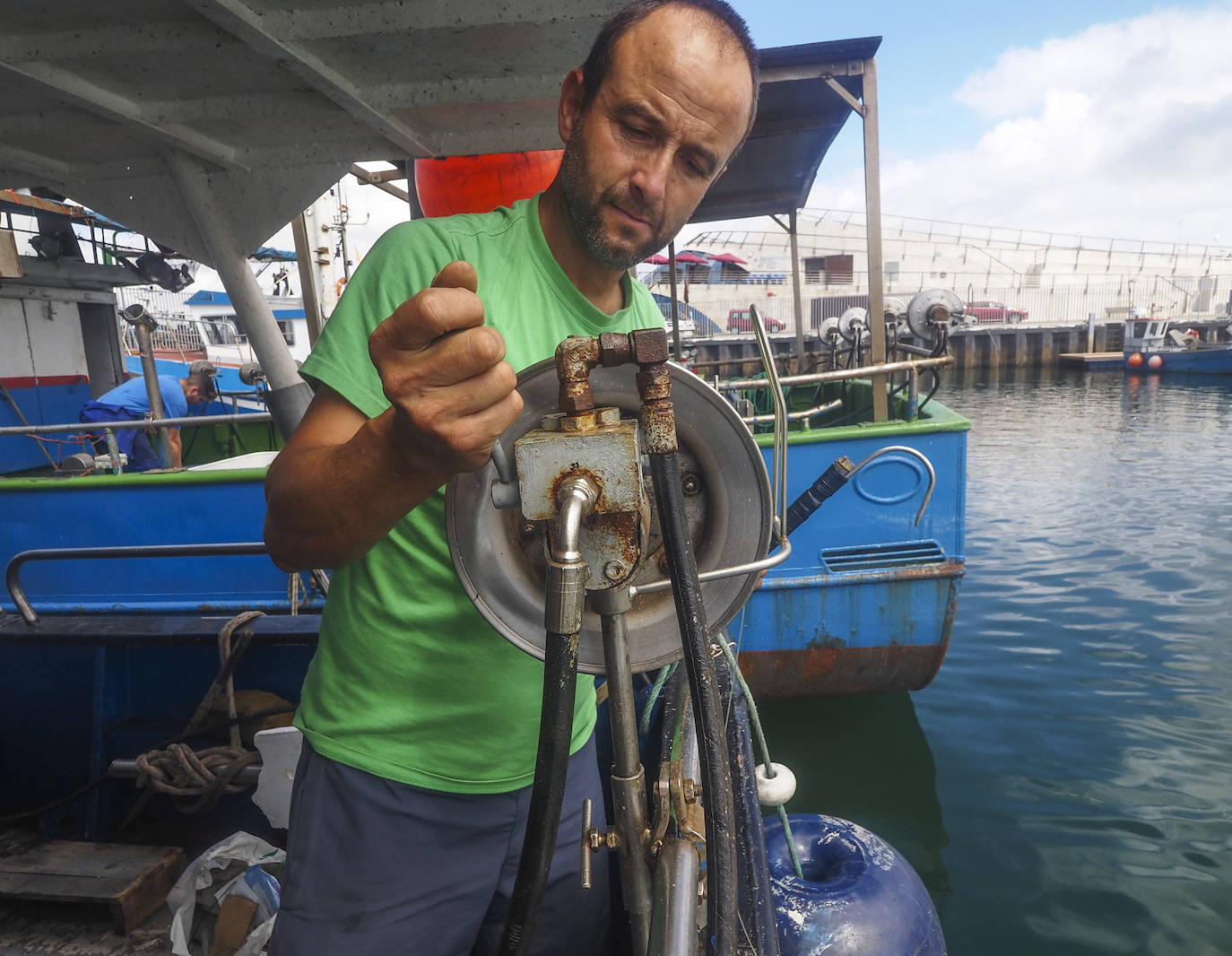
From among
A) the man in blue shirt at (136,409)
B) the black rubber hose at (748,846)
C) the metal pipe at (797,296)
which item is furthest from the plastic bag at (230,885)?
the metal pipe at (797,296)

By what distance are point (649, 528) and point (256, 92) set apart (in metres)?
2.87

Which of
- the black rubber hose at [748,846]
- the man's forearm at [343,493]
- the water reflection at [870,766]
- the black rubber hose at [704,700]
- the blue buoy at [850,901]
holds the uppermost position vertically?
the man's forearm at [343,493]

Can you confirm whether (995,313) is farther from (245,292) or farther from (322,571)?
(322,571)

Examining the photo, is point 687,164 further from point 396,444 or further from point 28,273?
point 28,273

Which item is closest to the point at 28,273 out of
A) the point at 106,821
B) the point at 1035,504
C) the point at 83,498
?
the point at 83,498

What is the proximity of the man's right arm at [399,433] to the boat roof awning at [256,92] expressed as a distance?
1953mm

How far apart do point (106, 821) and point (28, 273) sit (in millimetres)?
8881

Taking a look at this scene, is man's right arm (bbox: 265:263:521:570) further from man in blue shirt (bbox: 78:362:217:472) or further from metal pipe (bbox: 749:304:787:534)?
man in blue shirt (bbox: 78:362:217:472)

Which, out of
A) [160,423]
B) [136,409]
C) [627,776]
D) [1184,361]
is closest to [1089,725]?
[627,776]

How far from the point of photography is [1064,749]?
198 inches

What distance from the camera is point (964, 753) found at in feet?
16.6

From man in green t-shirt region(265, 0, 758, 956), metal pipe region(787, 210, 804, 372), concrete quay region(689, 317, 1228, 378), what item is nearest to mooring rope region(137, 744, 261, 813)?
man in green t-shirt region(265, 0, 758, 956)

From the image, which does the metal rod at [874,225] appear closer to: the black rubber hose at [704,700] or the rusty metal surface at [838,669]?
the rusty metal surface at [838,669]

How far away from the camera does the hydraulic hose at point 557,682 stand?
0.88 metres
